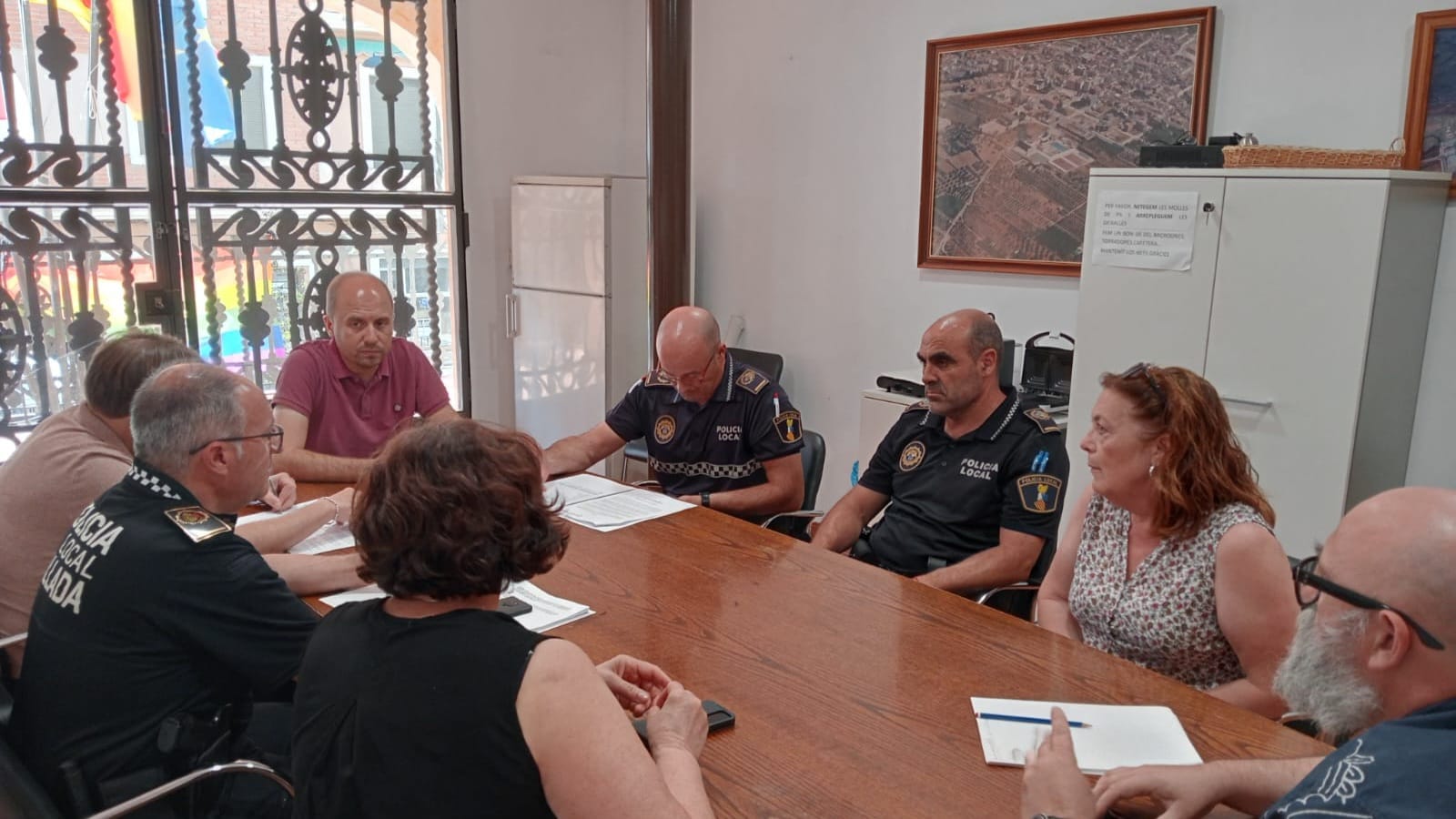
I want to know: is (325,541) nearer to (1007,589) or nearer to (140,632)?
(140,632)

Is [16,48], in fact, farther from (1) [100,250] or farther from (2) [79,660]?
(2) [79,660]

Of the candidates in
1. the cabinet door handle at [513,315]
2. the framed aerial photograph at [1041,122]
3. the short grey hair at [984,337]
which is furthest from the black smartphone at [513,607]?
the cabinet door handle at [513,315]

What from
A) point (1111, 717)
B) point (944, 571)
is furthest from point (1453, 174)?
point (1111, 717)

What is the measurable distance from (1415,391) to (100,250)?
4.56 m

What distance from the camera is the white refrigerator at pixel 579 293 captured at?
4.56 metres

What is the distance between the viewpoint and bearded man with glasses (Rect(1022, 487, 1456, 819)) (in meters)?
1.06

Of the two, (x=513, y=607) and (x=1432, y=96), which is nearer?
(x=513, y=607)

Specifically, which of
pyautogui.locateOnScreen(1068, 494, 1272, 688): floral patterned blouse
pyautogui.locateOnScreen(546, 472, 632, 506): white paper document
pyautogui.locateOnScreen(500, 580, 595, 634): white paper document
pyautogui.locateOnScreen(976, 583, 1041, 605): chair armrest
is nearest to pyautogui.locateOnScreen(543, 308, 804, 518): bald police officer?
pyautogui.locateOnScreen(546, 472, 632, 506): white paper document

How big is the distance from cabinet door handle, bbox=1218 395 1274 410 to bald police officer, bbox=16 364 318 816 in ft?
8.48

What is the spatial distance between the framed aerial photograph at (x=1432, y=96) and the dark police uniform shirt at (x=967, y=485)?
139 cm

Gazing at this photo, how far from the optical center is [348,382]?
325 cm

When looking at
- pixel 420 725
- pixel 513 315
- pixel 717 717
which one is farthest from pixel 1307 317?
pixel 513 315

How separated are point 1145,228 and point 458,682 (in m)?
2.69

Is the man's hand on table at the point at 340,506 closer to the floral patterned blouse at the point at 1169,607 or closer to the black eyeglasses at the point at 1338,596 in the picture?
the floral patterned blouse at the point at 1169,607
